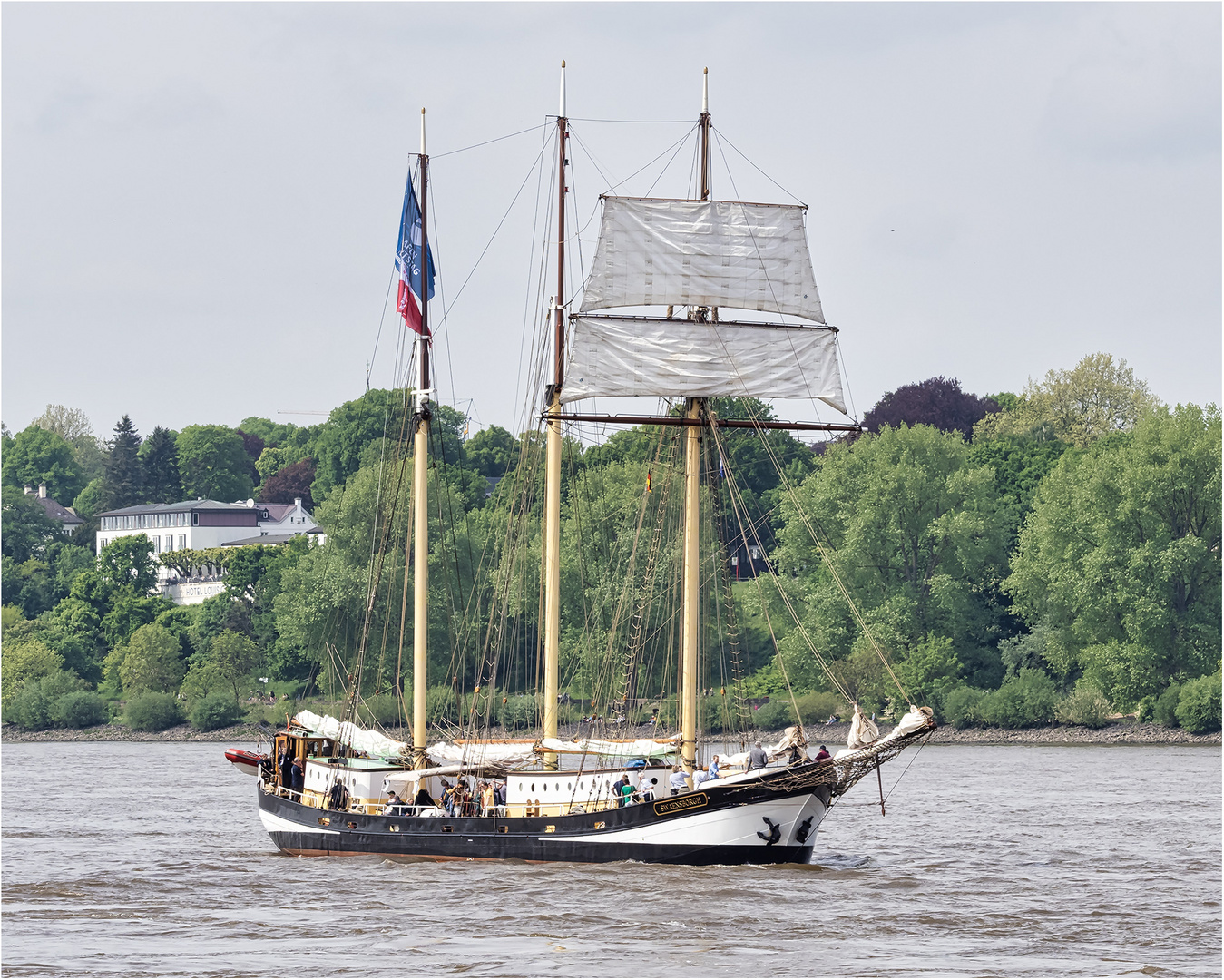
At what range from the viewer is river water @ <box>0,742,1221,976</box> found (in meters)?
39.8

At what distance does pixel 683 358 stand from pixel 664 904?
64.5 feet

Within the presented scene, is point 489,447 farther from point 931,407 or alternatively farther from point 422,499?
point 422,499

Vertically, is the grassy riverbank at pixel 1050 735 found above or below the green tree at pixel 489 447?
below

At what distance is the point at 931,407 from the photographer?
171 m

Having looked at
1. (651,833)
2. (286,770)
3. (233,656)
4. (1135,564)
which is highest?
(1135,564)

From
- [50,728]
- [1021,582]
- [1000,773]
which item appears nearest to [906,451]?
[1021,582]

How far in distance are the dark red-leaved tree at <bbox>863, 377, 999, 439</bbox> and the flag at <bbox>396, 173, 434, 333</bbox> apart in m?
106

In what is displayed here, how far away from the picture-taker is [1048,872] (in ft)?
179

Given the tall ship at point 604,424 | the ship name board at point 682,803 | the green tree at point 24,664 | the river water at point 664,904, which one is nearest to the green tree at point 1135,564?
the river water at point 664,904

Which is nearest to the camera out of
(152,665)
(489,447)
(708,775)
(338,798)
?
(708,775)

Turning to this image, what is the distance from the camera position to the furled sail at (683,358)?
196 ft

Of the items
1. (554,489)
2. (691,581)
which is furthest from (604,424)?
(691,581)

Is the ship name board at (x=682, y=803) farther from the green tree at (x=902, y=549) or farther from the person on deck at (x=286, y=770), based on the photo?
the green tree at (x=902, y=549)

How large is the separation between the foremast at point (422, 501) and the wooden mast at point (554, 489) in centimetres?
404
